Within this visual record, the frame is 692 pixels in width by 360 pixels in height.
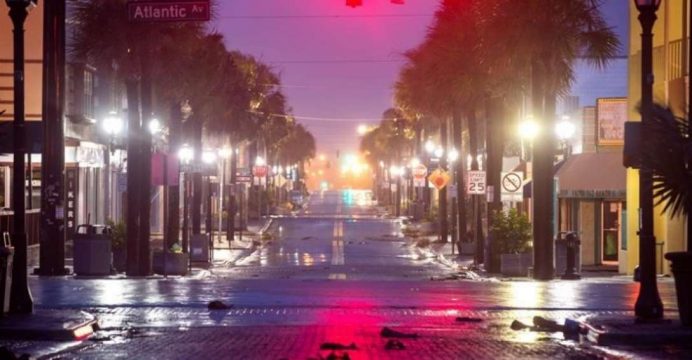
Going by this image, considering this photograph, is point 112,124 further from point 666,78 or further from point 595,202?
point 666,78

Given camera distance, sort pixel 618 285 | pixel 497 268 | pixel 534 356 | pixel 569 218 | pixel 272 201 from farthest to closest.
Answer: pixel 272 201 < pixel 569 218 < pixel 497 268 < pixel 618 285 < pixel 534 356

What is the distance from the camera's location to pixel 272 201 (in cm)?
11281

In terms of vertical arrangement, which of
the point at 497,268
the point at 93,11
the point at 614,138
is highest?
the point at 93,11

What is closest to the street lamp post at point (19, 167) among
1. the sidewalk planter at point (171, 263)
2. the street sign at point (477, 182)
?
the sidewalk planter at point (171, 263)

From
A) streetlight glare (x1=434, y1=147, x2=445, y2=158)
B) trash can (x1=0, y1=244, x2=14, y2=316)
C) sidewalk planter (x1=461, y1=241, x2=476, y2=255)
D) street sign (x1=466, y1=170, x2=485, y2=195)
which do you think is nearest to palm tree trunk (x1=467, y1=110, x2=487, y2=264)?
street sign (x1=466, y1=170, x2=485, y2=195)

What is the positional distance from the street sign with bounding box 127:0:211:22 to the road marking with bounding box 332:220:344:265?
2381 cm

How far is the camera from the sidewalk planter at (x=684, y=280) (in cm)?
1797

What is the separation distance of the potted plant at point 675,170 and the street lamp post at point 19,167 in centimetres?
846

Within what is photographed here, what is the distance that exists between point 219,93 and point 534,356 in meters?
38.0

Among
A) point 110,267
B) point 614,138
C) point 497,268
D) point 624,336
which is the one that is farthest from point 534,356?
point 614,138

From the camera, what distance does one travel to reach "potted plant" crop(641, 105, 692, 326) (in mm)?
17656

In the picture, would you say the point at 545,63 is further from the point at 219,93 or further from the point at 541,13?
the point at 219,93

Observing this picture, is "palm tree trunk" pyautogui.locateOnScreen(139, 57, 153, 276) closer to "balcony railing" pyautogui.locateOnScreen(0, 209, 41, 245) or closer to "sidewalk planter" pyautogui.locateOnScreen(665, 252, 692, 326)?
"balcony railing" pyautogui.locateOnScreen(0, 209, 41, 245)

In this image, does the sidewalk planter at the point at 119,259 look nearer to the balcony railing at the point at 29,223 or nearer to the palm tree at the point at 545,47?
the balcony railing at the point at 29,223
